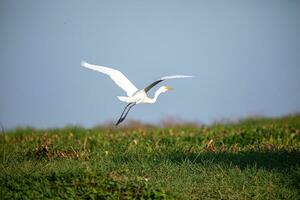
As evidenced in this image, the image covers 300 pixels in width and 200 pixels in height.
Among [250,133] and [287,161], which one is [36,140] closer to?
[250,133]

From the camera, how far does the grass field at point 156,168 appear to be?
7.57m

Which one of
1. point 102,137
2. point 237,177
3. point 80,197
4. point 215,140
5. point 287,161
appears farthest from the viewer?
point 102,137

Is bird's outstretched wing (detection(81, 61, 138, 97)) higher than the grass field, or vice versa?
bird's outstretched wing (detection(81, 61, 138, 97))

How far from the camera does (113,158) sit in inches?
371

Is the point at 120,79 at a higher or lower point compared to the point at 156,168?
higher

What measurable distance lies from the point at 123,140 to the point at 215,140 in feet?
5.07

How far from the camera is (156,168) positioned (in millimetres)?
8578

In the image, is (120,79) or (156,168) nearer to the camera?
(156,168)

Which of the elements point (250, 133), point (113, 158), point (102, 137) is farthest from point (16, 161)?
point (250, 133)

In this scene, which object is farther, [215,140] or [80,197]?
[215,140]

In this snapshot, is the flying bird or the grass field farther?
the flying bird

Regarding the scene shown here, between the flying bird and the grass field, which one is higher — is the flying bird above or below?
above

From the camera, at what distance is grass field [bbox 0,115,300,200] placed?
24.8 ft

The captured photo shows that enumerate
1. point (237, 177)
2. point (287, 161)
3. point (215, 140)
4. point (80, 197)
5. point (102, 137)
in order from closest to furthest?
1. point (80, 197)
2. point (237, 177)
3. point (287, 161)
4. point (215, 140)
5. point (102, 137)
